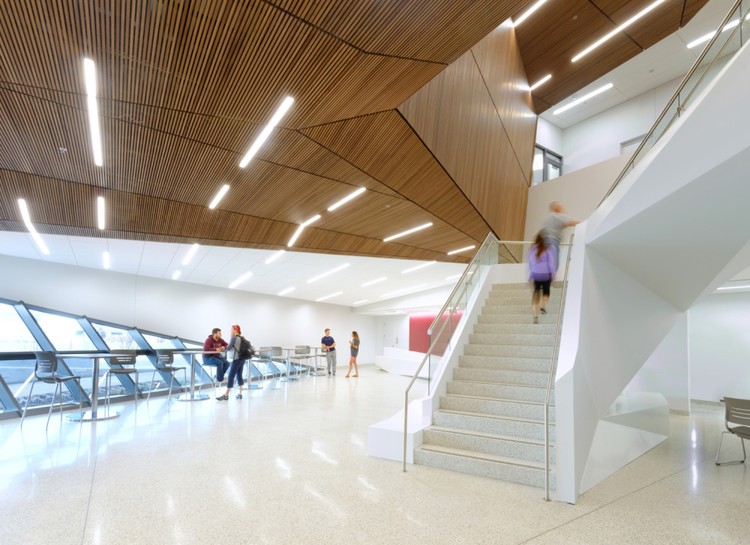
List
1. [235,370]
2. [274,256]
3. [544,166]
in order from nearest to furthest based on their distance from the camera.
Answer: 1. [235,370]
2. [274,256]
3. [544,166]

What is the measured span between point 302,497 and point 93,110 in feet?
13.9

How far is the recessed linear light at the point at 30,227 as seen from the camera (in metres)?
6.54

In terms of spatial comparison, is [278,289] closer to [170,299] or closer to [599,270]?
[170,299]

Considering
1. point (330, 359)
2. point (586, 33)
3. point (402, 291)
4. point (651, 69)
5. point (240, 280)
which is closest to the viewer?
point (586, 33)

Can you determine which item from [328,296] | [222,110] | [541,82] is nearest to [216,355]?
[222,110]

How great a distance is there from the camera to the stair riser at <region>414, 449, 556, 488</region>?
379 centimetres

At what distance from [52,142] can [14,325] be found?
5645 millimetres

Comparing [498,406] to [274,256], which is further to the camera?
[274,256]

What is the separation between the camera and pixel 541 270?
6082 mm

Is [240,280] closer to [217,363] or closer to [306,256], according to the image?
[306,256]

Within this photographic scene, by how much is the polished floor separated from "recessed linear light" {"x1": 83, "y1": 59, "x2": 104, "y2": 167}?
3.52m

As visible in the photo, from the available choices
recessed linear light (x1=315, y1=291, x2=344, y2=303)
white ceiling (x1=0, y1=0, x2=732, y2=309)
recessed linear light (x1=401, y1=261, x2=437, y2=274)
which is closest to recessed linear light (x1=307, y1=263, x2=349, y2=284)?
white ceiling (x1=0, y1=0, x2=732, y2=309)

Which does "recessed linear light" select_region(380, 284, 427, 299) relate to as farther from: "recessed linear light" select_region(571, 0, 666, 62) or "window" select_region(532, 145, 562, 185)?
"recessed linear light" select_region(571, 0, 666, 62)

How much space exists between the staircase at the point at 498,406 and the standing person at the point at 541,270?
0.29 metres
